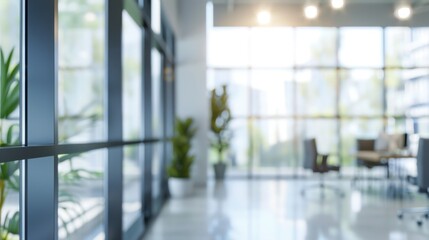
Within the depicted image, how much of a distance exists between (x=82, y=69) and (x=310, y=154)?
4.55 meters

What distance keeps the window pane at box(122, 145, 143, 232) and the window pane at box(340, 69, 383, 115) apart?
19.1 feet

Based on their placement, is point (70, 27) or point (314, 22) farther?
point (314, 22)

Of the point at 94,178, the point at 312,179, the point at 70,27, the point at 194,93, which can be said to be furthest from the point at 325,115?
the point at 94,178

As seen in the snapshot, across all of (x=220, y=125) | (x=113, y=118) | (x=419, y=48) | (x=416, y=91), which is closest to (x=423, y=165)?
(x=113, y=118)

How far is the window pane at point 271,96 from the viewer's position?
11141 mm

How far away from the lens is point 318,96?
439 inches

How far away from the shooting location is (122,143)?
4.10 m

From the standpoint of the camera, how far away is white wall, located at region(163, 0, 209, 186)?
9.49m

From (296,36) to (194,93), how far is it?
322cm

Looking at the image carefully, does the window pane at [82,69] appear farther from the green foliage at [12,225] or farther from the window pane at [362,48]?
the window pane at [362,48]

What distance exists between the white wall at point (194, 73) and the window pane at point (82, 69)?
64.7 inches

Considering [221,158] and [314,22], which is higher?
[314,22]

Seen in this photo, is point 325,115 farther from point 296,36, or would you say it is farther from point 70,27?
point 70,27

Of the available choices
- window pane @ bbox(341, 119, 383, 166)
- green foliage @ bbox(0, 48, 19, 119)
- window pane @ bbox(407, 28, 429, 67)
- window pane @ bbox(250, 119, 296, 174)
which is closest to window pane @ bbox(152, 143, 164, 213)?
window pane @ bbox(250, 119, 296, 174)
